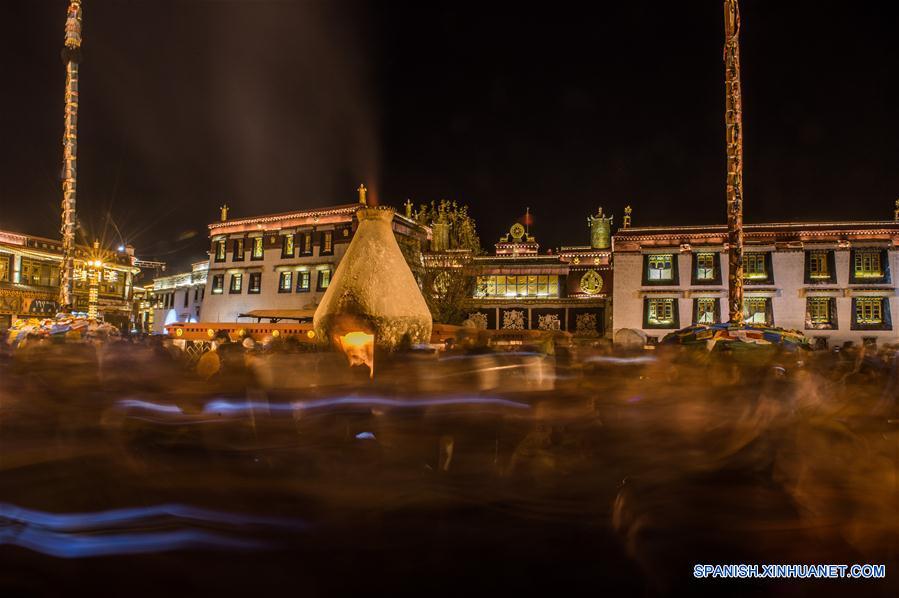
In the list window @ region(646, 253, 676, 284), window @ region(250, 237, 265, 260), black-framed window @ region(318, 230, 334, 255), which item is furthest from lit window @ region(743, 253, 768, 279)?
window @ region(250, 237, 265, 260)

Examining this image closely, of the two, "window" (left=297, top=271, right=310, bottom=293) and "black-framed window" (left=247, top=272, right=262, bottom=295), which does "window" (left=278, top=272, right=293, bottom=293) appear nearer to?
"window" (left=297, top=271, right=310, bottom=293)

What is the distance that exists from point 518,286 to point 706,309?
13888 mm

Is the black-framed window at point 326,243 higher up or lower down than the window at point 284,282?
higher up

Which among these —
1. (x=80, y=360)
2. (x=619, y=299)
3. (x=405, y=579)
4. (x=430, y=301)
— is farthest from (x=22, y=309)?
(x=405, y=579)

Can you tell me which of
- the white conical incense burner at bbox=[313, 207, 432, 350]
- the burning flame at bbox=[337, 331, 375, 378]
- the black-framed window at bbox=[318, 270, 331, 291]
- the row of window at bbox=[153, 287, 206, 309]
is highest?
the black-framed window at bbox=[318, 270, 331, 291]

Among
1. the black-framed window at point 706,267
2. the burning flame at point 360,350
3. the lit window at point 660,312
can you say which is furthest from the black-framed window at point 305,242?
the burning flame at point 360,350

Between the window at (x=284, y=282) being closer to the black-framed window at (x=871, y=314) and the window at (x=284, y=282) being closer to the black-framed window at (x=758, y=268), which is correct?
the black-framed window at (x=758, y=268)

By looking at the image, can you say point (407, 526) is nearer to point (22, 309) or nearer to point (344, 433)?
point (344, 433)

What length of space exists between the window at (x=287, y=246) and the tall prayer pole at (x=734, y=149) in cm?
3181

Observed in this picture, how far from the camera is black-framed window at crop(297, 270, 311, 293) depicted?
41.1m

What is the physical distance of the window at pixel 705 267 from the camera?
35531mm

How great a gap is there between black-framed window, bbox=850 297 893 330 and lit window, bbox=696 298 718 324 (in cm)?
792

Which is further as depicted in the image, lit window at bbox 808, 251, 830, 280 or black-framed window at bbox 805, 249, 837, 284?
lit window at bbox 808, 251, 830, 280

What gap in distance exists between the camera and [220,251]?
46.4 meters
